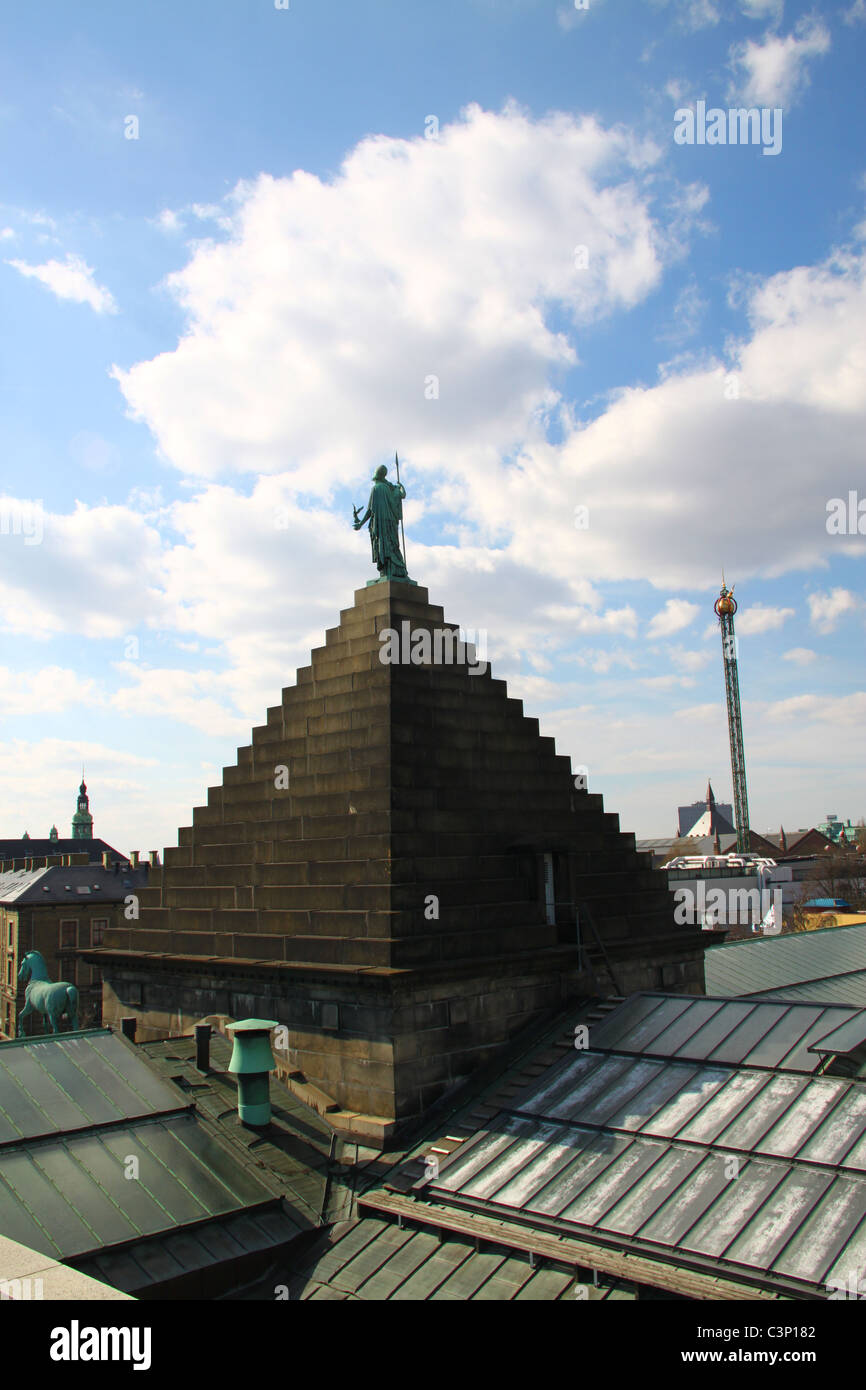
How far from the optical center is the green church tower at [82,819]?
168125mm

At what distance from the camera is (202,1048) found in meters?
20.3

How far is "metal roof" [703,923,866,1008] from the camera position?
110 ft

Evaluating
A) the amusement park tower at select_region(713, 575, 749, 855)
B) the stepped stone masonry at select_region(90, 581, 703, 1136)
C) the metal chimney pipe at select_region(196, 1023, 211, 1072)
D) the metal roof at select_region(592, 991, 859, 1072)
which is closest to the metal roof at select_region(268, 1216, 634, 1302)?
the stepped stone masonry at select_region(90, 581, 703, 1136)

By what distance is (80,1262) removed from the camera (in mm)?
13805

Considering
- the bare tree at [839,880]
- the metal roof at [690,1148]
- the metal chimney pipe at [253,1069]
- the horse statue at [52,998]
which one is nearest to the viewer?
the metal roof at [690,1148]

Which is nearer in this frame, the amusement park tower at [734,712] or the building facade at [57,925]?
the building facade at [57,925]

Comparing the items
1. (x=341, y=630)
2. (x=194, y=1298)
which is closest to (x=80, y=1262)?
(x=194, y=1298)

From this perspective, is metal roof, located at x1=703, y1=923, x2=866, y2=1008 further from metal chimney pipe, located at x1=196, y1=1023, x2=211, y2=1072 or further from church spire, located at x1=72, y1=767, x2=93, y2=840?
church spire, located at x1=72, y1=767, x2=93, y2=840

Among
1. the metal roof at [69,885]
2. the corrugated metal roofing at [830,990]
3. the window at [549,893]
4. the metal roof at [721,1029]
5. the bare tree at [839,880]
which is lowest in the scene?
the bare tree at [839,880]

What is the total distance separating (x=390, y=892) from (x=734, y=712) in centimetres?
14455

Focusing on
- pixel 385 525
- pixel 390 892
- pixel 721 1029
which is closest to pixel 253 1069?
pixel 390 892

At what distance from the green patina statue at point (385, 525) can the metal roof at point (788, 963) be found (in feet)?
55.3

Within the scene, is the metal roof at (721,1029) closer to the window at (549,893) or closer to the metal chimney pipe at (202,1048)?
the window at (549,893)

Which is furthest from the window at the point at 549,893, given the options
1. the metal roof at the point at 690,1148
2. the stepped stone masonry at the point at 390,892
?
the metal roof at the point at 690,1148
